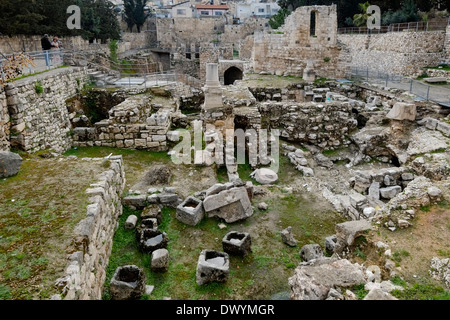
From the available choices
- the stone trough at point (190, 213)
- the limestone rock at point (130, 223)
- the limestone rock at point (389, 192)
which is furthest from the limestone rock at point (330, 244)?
the limestone rock at point (130, 223)

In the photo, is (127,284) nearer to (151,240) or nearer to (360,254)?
(151,240)

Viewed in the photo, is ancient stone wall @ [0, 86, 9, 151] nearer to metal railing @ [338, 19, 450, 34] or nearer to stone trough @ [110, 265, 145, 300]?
stone trough @ [110, 265, 145, 300]

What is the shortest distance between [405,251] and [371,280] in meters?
0.94

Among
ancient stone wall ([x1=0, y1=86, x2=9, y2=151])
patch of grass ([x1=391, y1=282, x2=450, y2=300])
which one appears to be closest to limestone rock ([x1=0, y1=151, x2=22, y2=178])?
ancient stone wall ([x1=0, y1=86, x2=9, y2=151])

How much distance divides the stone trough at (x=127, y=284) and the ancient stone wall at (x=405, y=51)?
20260mm

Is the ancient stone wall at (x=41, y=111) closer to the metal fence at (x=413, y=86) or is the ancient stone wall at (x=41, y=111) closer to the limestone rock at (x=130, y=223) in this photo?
the limestone rock at (x=130, y=223)

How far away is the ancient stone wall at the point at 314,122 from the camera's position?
43.7 ft

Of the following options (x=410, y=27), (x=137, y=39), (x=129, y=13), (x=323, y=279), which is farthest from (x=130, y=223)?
(x=129, y=13)

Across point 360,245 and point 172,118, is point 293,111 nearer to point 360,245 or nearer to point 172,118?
point 172,118

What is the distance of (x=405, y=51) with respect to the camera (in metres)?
20.2

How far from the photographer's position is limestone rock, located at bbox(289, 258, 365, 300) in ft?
13.6

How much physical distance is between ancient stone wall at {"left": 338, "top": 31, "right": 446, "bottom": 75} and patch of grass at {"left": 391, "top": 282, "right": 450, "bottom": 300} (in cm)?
1864

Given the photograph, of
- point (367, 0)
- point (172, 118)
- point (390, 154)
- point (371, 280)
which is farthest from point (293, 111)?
point (367, 0)
